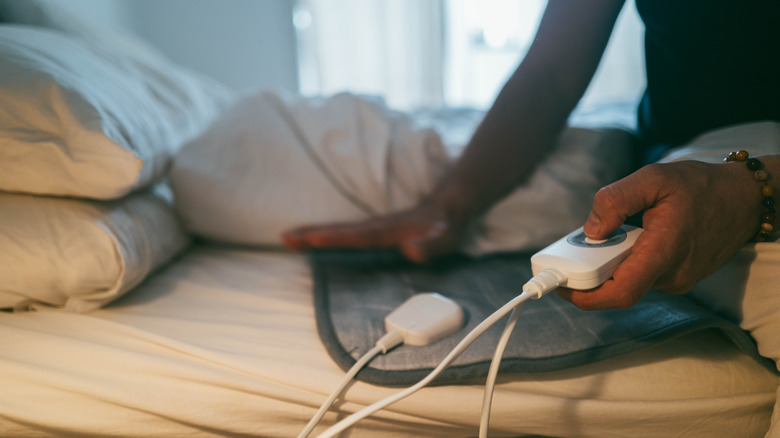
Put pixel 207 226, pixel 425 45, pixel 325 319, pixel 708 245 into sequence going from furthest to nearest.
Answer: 1. pixel 425 45
2. pixel 207 226
3. pixel 325 319
4. pixel 708 245

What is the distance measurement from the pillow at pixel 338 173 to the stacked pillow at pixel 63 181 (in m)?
0.12

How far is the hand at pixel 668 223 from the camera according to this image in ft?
1.13

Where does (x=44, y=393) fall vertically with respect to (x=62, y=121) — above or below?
below

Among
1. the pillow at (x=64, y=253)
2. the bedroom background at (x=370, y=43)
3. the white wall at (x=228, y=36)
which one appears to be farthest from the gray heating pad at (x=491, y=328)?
the white wall at (x=228, y=36)

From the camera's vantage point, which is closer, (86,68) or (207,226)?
(86,68)

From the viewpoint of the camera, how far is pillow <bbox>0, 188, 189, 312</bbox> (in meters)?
0.45

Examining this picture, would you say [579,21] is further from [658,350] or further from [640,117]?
[658,350]

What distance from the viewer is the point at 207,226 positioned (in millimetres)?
646

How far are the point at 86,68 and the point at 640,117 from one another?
78 cm

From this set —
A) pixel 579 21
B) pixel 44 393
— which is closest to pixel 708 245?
pixel 579 21

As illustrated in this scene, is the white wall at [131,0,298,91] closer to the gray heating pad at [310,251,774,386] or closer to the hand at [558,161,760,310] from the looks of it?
the gray heating pad at [310,251,774,386]

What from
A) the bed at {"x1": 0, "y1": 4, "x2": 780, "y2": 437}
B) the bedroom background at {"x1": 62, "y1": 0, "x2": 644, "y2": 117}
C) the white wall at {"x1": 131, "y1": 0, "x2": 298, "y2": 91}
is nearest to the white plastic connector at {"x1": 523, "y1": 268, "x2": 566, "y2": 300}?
the bed at {"x1": 0, "y1": 4, "x2": 780, "y2": 437}

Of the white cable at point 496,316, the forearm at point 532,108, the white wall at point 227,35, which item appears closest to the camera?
the white cable at point 496,316

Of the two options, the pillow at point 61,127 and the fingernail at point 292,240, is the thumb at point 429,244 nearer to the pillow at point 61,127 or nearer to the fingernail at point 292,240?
the fingernail at point 292,240
